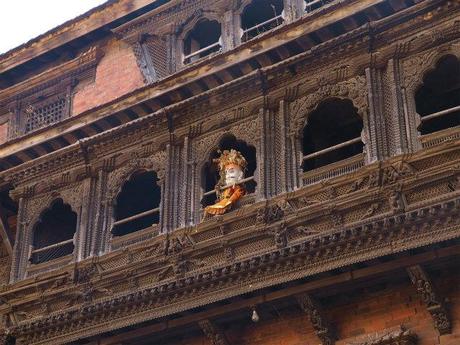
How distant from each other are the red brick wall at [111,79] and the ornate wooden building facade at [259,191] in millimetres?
275

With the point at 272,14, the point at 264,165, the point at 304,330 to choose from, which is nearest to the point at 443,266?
the point at 304,330

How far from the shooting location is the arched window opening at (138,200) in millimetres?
17016

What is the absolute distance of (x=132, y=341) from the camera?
47.4ft

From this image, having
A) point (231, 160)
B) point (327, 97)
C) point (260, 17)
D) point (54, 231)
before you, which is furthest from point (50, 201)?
point (327, 97)

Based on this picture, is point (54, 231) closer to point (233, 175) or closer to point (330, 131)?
point (233, 175)

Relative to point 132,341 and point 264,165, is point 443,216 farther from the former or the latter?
point 132,341

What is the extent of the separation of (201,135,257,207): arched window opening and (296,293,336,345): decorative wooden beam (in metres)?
2.47

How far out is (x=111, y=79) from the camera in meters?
19.2

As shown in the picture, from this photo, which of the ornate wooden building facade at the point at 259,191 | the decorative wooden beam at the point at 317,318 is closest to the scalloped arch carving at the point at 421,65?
the ornate wooden building facade at the point at 259,191

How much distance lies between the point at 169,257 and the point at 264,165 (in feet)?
6.49

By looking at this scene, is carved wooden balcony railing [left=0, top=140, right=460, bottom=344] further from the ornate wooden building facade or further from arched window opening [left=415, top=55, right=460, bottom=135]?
arched window opening [left=415, top=55, right=460, bottom=135]

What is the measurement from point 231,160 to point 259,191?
3.42 feet

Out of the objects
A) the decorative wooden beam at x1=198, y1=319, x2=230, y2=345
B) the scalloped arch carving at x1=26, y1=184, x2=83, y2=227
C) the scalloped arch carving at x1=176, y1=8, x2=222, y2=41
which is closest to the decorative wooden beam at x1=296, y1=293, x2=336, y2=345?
the decorative wooden beam at x1=198, y1=319, x2=230, y2=345

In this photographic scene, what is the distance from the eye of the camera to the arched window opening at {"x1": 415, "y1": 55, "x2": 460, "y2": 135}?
47.9ft
